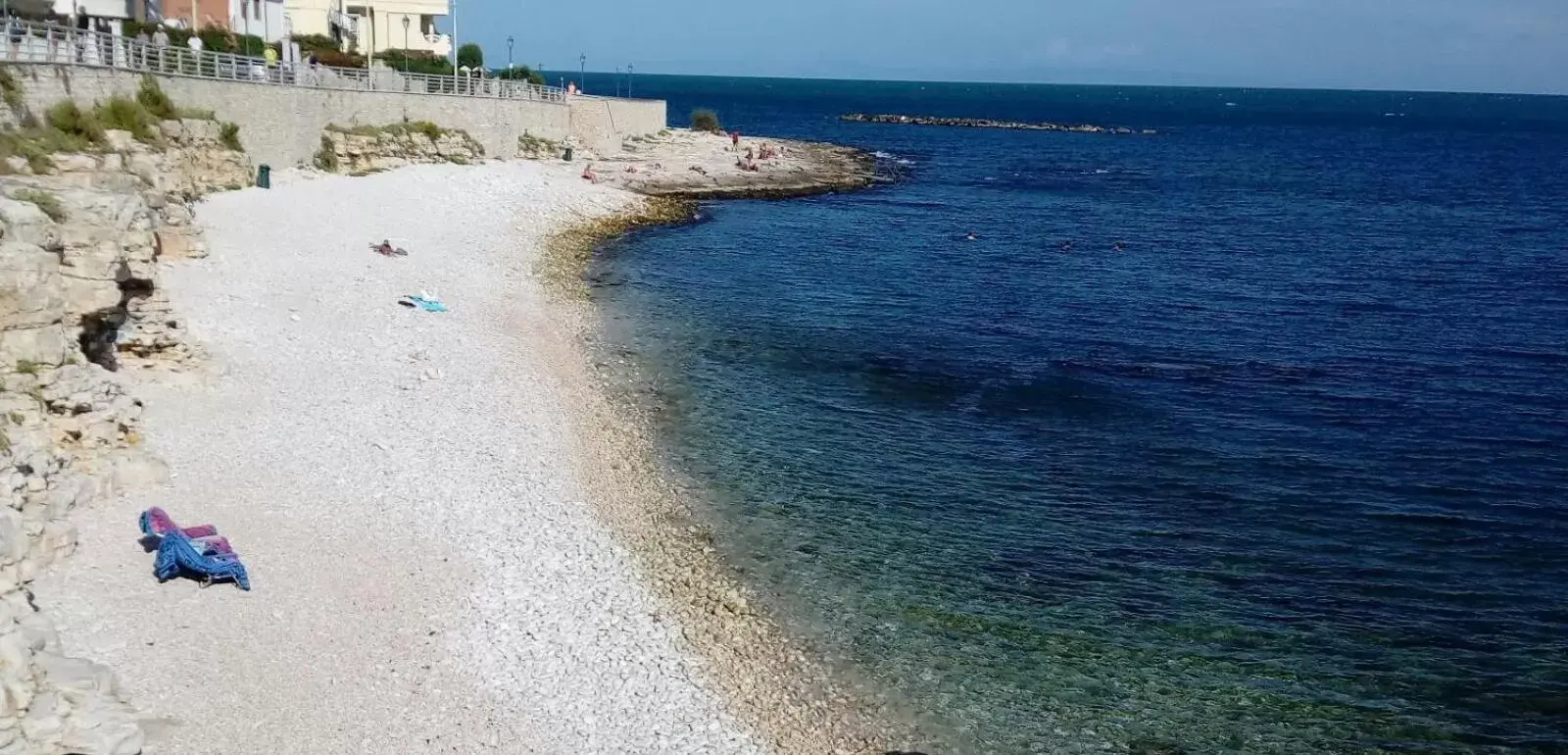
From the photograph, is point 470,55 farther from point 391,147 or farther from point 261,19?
point 391,147

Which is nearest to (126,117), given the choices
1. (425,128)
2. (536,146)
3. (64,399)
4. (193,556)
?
(425,128)

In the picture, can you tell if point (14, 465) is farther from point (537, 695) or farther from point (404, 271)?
point (404, 271)

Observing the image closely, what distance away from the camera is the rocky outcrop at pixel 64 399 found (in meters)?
11.6

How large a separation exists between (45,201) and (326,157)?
29.8 meters

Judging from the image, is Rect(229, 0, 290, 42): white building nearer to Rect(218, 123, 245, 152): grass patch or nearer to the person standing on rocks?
the person standing on rocks

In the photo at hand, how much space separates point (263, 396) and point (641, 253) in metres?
23.2

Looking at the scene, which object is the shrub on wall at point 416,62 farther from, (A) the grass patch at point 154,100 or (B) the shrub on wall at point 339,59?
(A) the grass patch at point 154,100

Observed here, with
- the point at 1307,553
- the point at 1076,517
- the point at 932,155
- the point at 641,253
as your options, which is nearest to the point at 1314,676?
the point at 1307,553

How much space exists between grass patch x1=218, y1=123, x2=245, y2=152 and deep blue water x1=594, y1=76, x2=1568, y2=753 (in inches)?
531

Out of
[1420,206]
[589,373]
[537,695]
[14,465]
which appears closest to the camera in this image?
[537,695]

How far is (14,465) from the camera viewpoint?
1595cm

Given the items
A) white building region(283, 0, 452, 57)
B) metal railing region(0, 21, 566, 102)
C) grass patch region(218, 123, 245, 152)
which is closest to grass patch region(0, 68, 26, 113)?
metal railing region(0, 21, 566, 102)

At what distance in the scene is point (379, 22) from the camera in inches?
2724

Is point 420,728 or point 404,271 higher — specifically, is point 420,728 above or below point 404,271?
below
